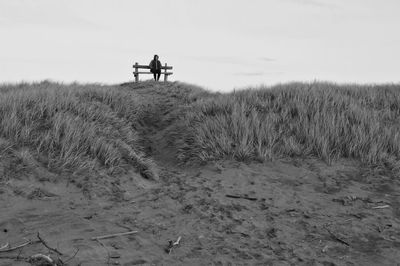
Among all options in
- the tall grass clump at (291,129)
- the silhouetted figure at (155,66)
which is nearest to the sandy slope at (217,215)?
the tall grass clump at (291,129)

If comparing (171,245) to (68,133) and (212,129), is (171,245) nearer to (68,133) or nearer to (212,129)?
(68,133)

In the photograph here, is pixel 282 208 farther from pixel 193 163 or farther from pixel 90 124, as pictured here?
pixel 90 124

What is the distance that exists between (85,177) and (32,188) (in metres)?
0.79

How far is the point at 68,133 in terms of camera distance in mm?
6164

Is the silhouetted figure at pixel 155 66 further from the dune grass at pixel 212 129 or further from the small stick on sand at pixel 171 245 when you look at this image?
the small stick on sand at pixel 171 245

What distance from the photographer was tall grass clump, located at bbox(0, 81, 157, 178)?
5793 millimetres

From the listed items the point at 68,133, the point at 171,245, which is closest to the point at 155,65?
the point at 68,133

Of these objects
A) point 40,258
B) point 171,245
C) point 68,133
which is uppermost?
point 68,133

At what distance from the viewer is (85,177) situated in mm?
5547

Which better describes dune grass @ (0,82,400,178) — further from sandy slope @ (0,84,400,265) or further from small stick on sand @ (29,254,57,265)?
small stick on sand @ (29,254,57,265)

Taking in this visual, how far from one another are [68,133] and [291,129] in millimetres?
4203

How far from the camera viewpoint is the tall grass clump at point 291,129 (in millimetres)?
6895

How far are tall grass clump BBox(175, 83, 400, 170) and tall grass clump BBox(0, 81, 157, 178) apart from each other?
113cm

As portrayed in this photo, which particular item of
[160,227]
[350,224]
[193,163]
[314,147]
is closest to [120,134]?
[193,163]
